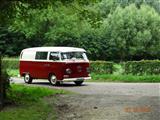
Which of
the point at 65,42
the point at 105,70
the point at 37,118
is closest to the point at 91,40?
the point at 65,42

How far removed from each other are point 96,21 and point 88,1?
3.58 ft

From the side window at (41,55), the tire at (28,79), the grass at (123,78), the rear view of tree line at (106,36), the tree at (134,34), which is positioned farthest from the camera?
the tree at (134,34)

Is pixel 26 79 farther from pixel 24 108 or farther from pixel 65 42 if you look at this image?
pixel 65 42

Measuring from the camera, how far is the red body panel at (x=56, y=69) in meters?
27.7

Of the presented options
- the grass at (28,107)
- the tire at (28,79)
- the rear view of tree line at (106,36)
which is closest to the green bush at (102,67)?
the tire at (28,79)

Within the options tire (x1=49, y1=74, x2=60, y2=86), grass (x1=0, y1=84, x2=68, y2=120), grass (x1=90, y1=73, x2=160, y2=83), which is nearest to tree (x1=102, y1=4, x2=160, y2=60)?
grass (x1=90, y1=73, x2=160, y2=83)

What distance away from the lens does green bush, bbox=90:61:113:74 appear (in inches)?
1379

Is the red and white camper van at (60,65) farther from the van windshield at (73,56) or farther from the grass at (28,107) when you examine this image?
the grass at (28,107)

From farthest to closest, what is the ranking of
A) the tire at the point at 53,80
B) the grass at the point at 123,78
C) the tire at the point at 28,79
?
the grass at the point at 123,78 < the tire at the point at 28,79 < the tire at the point at 53,80

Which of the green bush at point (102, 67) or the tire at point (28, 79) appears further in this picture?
the green bush at point (102, 67)

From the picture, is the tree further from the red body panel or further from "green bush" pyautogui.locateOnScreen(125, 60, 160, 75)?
the red body panel

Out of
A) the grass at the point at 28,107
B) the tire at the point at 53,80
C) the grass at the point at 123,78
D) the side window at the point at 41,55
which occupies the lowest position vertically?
the grass at the point at 123,78

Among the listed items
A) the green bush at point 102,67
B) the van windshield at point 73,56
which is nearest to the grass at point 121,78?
the green bush at point 102,67

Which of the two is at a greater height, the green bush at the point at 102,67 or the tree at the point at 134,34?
the tree at the point at 134,34
